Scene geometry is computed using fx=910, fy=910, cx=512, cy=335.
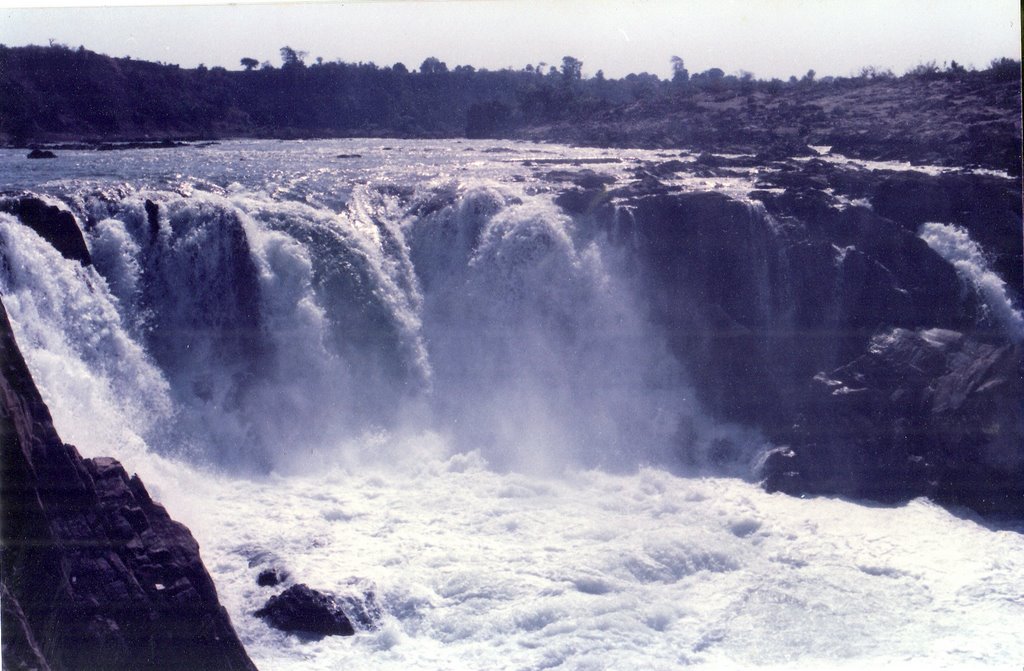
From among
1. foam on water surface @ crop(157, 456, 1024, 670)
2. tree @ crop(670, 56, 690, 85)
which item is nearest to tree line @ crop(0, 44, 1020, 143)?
tree @ crop(670, 56, 690, 85)

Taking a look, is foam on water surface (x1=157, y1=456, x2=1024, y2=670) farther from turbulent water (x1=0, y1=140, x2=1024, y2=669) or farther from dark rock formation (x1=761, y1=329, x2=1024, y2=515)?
dark rock formation (x1=761, y1=329, x2=1024, y2=515)

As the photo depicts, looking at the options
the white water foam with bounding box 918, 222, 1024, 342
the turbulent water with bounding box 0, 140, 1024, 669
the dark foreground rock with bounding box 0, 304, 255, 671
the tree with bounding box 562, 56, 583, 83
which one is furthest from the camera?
A: the white water foam with bounding box 918, 222, 1024, 342

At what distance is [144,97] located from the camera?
382 inches

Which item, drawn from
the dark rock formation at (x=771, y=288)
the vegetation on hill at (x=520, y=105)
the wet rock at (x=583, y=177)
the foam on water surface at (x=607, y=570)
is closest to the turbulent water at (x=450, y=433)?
the foam on water surface at (x=607, y=570)

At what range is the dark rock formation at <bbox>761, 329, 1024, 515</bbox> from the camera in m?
6.86

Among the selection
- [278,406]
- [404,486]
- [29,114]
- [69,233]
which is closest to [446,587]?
[404,486]

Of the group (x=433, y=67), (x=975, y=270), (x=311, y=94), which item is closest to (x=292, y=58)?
(x=433, y=67)

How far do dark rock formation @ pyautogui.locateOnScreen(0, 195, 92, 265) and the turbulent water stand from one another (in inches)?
6.8

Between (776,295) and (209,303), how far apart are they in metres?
4.94

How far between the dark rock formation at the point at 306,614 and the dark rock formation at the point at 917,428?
3.66 meters

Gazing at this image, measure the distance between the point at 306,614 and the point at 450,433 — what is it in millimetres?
2467

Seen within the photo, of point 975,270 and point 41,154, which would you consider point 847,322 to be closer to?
point 975,270

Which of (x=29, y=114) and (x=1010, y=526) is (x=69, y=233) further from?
(x=1010, y=526)

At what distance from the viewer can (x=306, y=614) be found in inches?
206
